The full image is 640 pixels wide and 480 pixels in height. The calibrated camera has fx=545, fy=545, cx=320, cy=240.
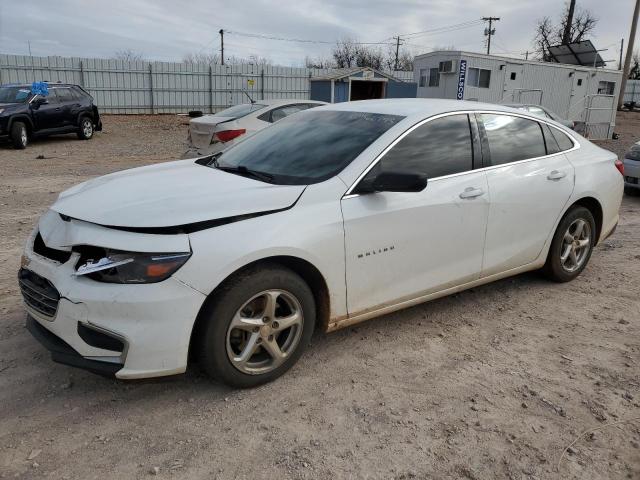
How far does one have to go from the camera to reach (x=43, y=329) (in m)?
2.95

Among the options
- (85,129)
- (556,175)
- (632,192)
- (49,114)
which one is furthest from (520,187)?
(85,129)

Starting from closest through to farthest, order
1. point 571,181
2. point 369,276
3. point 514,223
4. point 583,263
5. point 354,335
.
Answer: point 369,276 < point 354,335 < point 514,223 < point 571,181 < point 583,263

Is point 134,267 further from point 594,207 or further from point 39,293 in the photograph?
point 594,207

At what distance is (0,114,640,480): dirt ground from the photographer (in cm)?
254

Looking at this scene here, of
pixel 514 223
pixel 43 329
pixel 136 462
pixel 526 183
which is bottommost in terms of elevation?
pixel 136 462

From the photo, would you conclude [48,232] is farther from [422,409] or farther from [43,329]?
[422,409]

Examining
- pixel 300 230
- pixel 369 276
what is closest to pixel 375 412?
pixel 369 276

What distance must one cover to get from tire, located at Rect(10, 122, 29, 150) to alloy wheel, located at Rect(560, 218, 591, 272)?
45.4 ft

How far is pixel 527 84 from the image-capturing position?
66.1ft

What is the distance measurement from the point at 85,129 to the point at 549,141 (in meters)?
15.6

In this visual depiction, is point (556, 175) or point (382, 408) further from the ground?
point (556, 175)

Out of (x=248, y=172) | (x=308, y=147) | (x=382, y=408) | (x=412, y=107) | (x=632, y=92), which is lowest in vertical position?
(x=382, y=408)

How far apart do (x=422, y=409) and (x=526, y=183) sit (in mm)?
2095

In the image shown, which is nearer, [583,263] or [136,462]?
[136,462]
